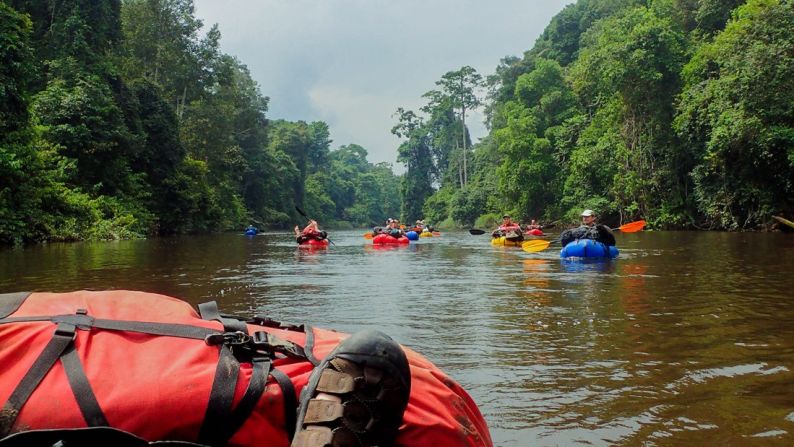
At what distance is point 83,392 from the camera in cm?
133

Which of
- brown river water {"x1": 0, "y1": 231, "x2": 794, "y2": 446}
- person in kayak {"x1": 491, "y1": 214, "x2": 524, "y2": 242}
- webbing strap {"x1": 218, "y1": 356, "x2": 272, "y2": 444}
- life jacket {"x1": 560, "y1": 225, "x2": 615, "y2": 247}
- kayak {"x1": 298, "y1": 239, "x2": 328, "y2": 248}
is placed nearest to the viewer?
webbing strap {"x1": 218, "y1": 356, "x2": 272, "y2": 444}

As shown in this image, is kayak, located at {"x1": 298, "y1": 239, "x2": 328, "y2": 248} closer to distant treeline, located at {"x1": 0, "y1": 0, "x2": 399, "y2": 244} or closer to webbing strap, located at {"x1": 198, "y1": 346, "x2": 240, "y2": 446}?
distant treeline, located at {"x1": 0, "y1": 0, "x2": 399, "y2": 244}

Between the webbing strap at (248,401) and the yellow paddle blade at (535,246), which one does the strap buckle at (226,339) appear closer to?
the webbing strap at (248,401)

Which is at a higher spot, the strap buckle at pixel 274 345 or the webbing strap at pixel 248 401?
the strap buckle at pixel 274 345

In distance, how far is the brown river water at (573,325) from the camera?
2.33 m

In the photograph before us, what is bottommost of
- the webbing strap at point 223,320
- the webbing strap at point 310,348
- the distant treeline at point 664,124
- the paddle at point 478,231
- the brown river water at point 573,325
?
the brown river water at point 573,325

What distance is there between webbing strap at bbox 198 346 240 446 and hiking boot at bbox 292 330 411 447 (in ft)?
0.58

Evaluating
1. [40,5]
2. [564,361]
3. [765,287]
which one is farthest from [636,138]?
[40,5]

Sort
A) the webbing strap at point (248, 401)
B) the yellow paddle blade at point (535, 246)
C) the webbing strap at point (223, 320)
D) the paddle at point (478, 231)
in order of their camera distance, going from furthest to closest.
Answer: the paddle at point (478, 231) < the yellow paddle blade at point (535, 246) < the webbing strap at point (223, 320) < the webbing strap at point (248, 401)

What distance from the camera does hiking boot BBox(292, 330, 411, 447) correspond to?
1344 millimetres

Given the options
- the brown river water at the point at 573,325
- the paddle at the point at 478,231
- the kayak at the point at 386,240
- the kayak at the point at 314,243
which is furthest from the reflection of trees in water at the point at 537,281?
the paddle at the point at 478,231

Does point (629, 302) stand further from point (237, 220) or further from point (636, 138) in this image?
point (237, 220)

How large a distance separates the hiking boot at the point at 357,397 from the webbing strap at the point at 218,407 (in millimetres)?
178

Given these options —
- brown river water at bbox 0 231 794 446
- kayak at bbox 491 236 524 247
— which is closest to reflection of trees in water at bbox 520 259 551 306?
brown river water at bbox 0 231 794 446
